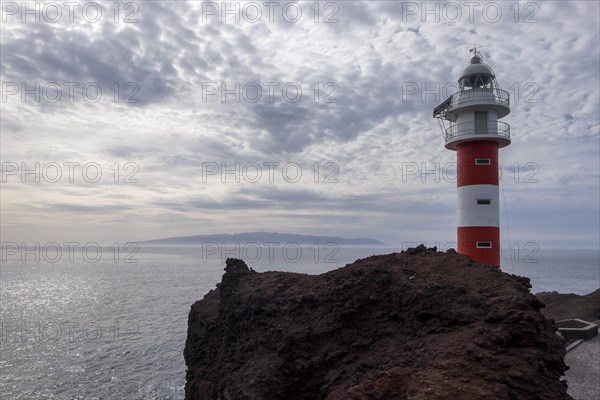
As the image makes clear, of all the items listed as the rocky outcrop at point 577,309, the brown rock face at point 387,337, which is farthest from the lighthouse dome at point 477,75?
the rocky outcrop at point 577,309

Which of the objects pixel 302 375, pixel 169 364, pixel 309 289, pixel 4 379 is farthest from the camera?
pixel 169 364

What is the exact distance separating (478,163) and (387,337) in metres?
14.1

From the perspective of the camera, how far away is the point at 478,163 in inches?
716

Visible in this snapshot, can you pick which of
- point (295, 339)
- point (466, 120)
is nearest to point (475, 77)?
point (466, 120)

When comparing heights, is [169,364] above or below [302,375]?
below

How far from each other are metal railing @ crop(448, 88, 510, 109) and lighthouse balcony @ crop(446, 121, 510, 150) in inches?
41.3

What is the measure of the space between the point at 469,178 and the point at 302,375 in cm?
1417

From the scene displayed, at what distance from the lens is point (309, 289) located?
27.9ft

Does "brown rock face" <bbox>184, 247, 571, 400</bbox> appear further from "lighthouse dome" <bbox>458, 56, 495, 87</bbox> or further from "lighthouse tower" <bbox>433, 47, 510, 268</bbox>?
"lighthouse dome" <bbox>458, 56, 495, 87</bbox>

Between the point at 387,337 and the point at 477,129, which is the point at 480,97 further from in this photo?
the point at 387,337

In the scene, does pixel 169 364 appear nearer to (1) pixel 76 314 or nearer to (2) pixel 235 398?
(2) pixel 235 398

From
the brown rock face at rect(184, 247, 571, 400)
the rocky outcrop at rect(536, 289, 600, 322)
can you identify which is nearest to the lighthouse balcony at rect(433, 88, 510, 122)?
the brown rock face at rect(184, 247, 571, 400)

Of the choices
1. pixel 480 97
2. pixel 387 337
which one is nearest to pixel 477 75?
pixel 480 97

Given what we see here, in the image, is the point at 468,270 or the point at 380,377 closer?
the point at 380,377
